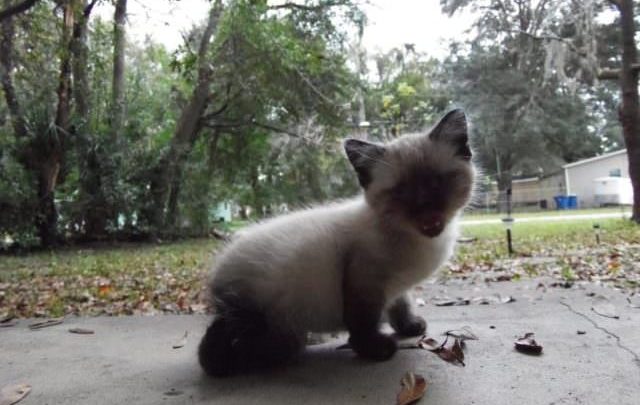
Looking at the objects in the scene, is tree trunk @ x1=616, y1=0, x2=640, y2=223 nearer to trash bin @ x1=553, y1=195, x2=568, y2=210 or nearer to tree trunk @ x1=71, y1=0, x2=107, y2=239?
tree trunk @ x1=71, y1=0, x2=107, y2=239

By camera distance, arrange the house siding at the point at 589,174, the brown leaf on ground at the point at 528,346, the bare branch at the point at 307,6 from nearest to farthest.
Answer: the brown leaf on ground at the point at 528,346, the bare branch at the point at 307,6, the house siding at the point at 589,174

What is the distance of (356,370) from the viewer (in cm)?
153

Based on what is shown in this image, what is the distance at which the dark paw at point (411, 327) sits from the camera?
1.94 metres

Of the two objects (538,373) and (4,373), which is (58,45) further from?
(538,373)

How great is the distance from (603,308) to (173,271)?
13.8ft

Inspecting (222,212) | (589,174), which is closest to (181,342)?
(222,212)

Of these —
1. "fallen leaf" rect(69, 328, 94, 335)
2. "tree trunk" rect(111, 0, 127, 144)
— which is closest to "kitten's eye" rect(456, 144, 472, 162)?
"fallen leaf" rect(69, 328, 94, 335)

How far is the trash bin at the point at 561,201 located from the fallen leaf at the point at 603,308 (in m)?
16.1

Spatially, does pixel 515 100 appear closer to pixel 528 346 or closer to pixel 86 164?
pixel 86 164

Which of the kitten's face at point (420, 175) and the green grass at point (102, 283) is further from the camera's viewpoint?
the green grass at point (102, 283)

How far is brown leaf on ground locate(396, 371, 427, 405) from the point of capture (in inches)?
50.3

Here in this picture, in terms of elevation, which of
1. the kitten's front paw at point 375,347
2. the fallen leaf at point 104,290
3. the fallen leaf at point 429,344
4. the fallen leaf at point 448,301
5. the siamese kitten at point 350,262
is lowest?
the fallen leaf at point 448,301

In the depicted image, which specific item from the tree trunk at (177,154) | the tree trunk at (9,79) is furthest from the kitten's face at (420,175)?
the tree trunk at (177,154)

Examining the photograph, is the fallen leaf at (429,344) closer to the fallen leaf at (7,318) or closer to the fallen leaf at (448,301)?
the fallen leaf at (448,301)
